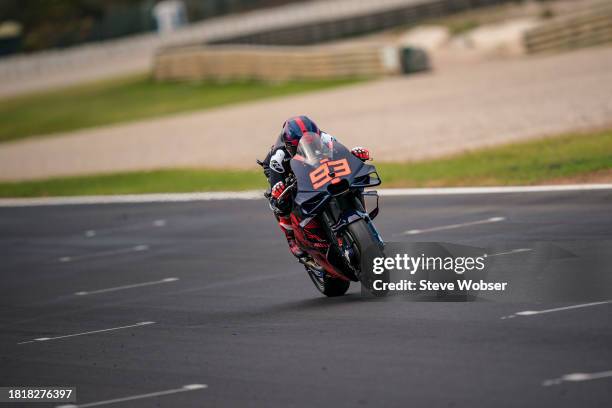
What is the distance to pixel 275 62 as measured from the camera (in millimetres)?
45750

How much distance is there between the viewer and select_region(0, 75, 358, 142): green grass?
4450cm

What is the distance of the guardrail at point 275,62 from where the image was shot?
138 ft

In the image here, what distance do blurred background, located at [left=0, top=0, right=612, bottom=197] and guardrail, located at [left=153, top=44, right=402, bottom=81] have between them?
7cm

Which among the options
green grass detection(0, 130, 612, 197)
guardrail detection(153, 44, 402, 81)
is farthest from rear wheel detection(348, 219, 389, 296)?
guardrail detection(153, 44, 402, 81)

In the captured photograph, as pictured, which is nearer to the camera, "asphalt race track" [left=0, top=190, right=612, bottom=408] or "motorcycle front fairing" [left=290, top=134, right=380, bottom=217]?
"asphalt race track" [left=0, top=190, right=612, bottom=408]

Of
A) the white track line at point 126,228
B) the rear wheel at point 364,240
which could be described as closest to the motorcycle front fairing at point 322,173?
the rear wheel at point 364,240

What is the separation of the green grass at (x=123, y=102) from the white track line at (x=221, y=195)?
1608cm

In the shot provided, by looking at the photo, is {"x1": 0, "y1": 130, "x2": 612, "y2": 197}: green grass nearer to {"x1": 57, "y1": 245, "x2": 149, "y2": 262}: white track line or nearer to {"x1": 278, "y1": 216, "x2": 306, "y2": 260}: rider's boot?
{"x1": 57, "y1": 245, "x2": 149, "y2": 262}: white track line

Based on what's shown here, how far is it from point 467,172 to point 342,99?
16380 mm

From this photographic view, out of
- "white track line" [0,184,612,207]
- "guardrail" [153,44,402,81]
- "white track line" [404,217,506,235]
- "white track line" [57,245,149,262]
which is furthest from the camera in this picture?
"guardrail" [153,44,402,81]

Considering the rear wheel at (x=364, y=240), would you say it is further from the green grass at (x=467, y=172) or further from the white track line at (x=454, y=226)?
the green grass at (x=467, y=172)

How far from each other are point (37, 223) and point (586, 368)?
58.1 feet

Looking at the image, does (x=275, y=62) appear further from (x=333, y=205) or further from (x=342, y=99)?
(x=333, y=205)

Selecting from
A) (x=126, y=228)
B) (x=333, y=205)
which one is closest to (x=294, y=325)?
(x=333, y=205)
